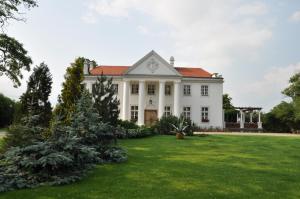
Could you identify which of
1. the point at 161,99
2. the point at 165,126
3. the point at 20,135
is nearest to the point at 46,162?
the point at 20,135

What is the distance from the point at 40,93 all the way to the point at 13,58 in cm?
1111

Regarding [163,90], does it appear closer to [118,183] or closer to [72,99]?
[72,99]

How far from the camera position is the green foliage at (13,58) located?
21953 millimetres

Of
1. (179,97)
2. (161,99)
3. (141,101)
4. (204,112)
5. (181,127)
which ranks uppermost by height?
(179,97)

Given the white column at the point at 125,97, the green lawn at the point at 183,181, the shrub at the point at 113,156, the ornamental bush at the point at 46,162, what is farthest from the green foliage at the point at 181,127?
the ornamental bush at the point at 46,162

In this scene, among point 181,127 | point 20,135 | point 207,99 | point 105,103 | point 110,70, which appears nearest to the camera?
point 20,135

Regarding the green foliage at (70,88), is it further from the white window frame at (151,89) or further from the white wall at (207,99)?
the white wall at (207,99)

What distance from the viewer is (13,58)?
919 inches

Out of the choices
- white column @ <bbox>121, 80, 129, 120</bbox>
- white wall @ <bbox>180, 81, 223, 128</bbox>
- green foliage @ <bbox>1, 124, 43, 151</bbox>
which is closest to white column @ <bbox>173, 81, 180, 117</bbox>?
white wall @ <bbox>180, 81, 223, 128</bbox>

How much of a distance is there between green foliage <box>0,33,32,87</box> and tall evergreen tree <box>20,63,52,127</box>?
8054 mm

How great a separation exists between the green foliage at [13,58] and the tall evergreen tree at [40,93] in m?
8.05

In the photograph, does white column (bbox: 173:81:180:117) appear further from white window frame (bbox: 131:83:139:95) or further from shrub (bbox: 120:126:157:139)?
shrub (bbox: 120:126:157:139)

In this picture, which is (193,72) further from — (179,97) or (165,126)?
(165,126)

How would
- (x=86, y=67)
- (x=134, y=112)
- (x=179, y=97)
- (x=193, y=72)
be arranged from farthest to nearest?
(x=193, y=72)
(x=86, y=67)
(x=134, y=112)
(x=179, y=97)
